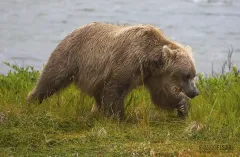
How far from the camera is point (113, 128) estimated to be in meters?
6.75

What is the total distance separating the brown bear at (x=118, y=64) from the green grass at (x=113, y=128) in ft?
0.68

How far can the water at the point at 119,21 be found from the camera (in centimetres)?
1415

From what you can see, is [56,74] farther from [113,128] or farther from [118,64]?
[113,128]

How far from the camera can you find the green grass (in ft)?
19.6

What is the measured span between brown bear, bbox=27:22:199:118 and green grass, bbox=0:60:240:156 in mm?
208

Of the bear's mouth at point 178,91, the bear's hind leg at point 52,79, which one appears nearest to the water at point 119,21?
the bear's hind leg at point 52,79

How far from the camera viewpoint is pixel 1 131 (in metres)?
6.45

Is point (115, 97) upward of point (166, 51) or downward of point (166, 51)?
downward

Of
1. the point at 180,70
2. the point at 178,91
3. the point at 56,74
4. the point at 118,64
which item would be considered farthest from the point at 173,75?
the point at 56,74

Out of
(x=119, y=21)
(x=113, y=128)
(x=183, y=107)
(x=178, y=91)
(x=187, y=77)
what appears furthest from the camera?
(x=119, y=21)

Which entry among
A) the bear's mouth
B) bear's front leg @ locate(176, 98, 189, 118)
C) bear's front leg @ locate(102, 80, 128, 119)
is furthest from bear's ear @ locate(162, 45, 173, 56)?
bear's front leg @ locate(176, 98, 189, 118)

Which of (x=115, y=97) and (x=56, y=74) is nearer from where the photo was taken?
(x=115, y=97)

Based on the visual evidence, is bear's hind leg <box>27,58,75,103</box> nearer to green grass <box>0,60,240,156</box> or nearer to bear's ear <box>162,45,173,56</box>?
green grass <box>0,60,240,156</box>

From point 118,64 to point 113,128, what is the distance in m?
0.78
